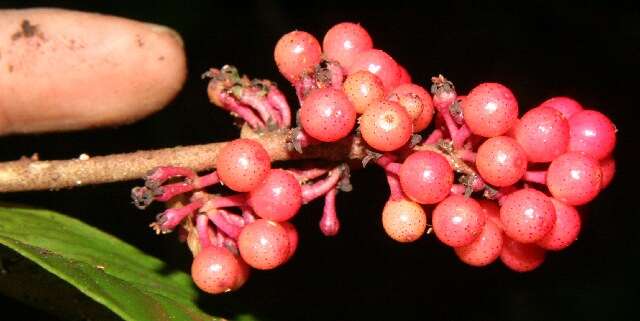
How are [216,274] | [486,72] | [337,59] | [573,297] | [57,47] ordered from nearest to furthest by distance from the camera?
[216,274] → [337,59] → [57,47] → [573,297] → [486,72]

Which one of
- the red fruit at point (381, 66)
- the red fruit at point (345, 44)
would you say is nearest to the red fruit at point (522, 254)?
the red fruit at point (381, 66)

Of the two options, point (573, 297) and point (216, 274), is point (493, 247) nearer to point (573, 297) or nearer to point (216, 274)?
point (216, 274)

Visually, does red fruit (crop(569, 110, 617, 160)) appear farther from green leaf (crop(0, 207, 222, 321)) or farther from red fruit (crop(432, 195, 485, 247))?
green leaf (crop(0, 207, 222, 321))

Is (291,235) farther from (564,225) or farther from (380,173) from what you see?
(380,173)

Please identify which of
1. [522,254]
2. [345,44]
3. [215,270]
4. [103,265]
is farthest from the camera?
[103,265]

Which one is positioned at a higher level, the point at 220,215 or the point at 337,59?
the point at 337,59

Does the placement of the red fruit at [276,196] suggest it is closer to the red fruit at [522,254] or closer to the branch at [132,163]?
the branch at [132,163]

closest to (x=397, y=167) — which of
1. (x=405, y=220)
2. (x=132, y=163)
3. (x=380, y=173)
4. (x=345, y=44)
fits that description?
(x=405, y=220)

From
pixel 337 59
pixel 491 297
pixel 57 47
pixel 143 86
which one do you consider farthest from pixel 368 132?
pixel 491 297
